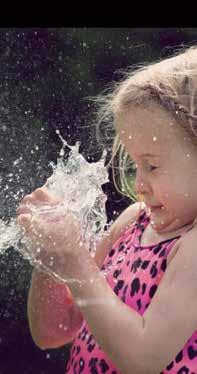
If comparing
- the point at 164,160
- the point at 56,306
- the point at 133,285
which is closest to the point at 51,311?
the point at 56,306

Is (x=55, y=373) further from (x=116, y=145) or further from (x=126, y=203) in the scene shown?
(x=116, y=145)

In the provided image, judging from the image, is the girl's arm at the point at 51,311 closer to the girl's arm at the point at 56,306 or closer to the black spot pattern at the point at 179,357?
the girl's arm at the point at 56,306

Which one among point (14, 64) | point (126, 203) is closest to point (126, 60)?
point (14, 64)

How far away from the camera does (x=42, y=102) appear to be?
1975 mm

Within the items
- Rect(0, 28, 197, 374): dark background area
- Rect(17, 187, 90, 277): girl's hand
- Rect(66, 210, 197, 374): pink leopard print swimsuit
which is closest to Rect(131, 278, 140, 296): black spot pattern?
Rect(66, 210, 197, 374): pink leopard print swimsuit

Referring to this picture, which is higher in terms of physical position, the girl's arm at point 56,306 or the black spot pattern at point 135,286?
the black spot pattern at point 135,286

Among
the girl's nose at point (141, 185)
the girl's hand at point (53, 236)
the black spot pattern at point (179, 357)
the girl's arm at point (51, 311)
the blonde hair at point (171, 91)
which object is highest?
the blonde hair at point (171, 91)

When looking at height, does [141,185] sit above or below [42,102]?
above

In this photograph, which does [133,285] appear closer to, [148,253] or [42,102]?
[148,253]

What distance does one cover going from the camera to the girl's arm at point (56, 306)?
1.18m

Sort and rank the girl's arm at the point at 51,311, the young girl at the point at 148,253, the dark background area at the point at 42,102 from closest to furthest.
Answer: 1. the young girl at the point at 148,253
2. the girl's arm at the point at 51,311
3. the dark background area at the point at 42,102

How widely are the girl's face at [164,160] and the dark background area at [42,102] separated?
519 millimetres

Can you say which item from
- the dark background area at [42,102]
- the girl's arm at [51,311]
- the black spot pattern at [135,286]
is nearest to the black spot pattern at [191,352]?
the black spot pattern at [135,286]

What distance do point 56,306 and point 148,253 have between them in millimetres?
181
